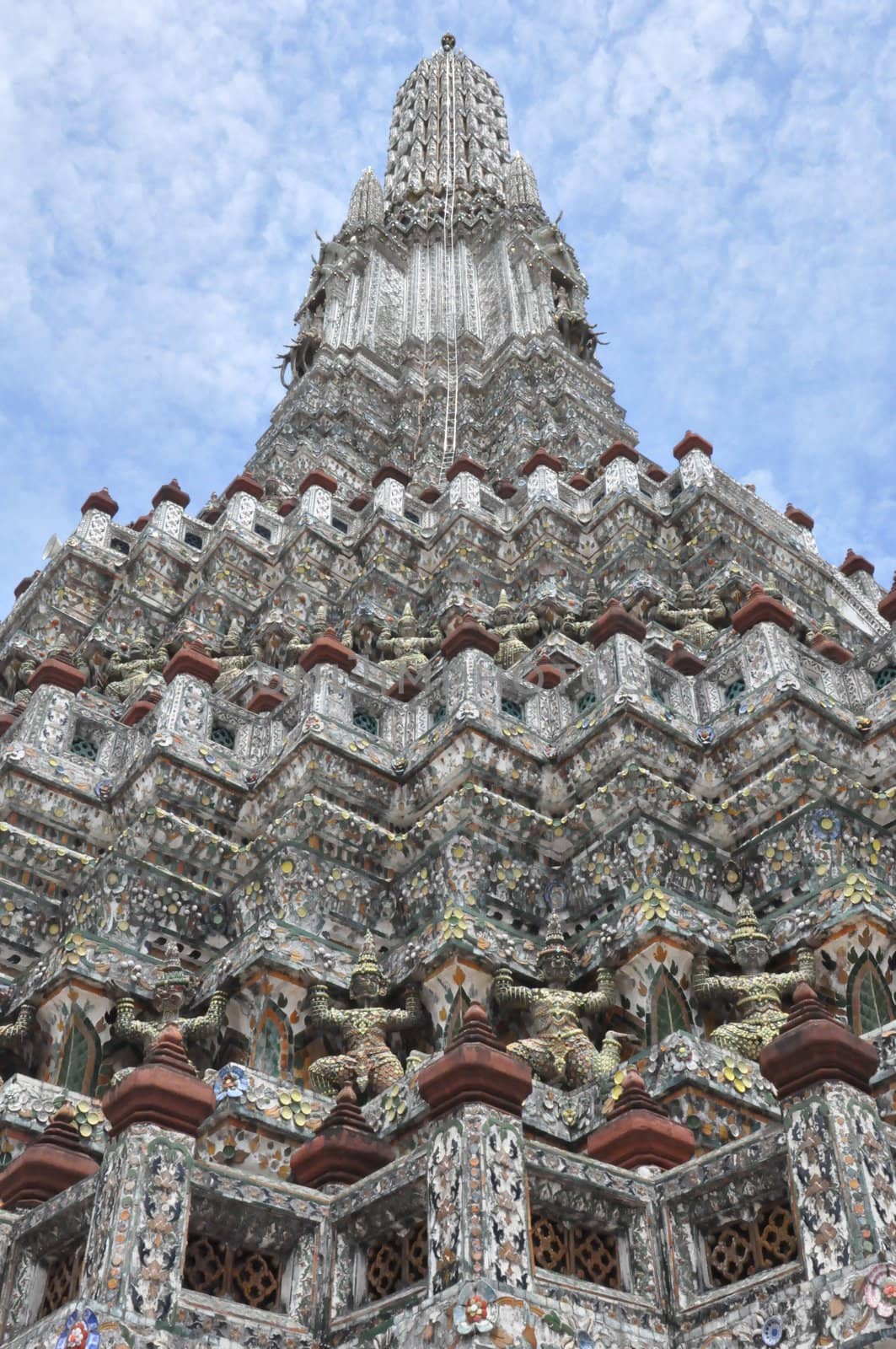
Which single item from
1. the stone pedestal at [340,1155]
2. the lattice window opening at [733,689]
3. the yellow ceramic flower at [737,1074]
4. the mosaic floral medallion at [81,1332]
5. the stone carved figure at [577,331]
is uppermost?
the stone carved figure at [577,331]

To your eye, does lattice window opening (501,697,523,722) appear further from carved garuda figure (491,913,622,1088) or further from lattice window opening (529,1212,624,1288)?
lattice window opening (529,1212,624,1288)

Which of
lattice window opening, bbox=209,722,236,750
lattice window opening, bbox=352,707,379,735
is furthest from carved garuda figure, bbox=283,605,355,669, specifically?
lattice window opening, bbox=352,707,379,735

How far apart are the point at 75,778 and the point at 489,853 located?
14.2ft

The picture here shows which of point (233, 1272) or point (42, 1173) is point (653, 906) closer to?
point (233, 1272)

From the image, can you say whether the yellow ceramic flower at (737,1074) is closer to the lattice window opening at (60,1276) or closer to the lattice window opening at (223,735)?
the lattice window opening at (60,1276)

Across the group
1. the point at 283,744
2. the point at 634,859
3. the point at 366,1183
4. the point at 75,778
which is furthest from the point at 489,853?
the point at 366,1183

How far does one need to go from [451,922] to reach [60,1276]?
16.0ft

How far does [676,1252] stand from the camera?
260 inches

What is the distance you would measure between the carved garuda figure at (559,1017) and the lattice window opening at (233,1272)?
263 cm

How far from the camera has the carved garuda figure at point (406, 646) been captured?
1700cm

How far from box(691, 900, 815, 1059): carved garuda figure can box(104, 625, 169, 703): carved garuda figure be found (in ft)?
29.1

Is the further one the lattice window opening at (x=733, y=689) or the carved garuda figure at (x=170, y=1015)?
the lattice window opening at (x=733, y=689)

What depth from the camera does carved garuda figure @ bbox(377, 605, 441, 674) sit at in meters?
17.0

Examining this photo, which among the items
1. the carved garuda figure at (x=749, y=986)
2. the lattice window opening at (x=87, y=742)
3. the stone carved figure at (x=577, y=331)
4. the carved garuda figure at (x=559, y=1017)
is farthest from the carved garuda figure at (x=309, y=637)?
the stone carved figure at (x=577, y=331)
